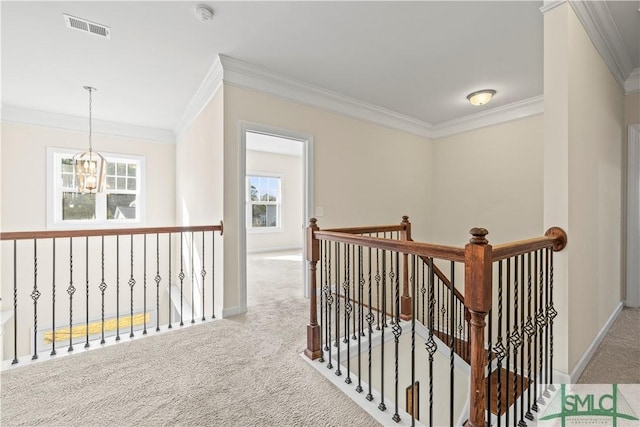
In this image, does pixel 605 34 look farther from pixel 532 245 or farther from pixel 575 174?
pixel 532 245

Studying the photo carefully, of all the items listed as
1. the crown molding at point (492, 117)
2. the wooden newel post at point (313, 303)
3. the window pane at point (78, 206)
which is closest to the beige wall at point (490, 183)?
the crown molding at point (492, 117)

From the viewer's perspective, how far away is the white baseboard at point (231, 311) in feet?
10.1

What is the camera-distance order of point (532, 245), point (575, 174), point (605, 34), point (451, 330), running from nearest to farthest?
point (451, 330)
point (532, 245)
point (575, 174)
point (605, 34)

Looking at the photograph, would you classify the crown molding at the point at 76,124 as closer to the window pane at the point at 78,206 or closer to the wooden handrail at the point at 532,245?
the window pane at the point at 78,206

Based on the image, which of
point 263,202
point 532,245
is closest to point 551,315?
point 532,245

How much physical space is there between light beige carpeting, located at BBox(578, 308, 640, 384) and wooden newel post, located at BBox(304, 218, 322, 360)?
70.9 inches

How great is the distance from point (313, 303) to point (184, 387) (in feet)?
3.29

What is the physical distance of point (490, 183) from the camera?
4.57 metres

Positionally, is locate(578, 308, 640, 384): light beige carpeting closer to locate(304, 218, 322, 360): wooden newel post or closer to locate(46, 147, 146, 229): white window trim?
locate(304, 218, 322, 360): wooden newel post

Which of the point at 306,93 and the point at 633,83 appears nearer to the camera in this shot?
A: the point at 633,83

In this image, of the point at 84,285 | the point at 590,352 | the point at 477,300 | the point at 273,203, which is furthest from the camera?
the point at 273,203

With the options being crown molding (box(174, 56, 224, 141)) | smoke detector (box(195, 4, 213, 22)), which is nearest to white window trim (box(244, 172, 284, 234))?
crown molding (box(174, 56, 224, 141))

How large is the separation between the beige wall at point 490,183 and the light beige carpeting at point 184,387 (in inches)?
140

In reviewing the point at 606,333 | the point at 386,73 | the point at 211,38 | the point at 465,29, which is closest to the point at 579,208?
the point at 606,333
